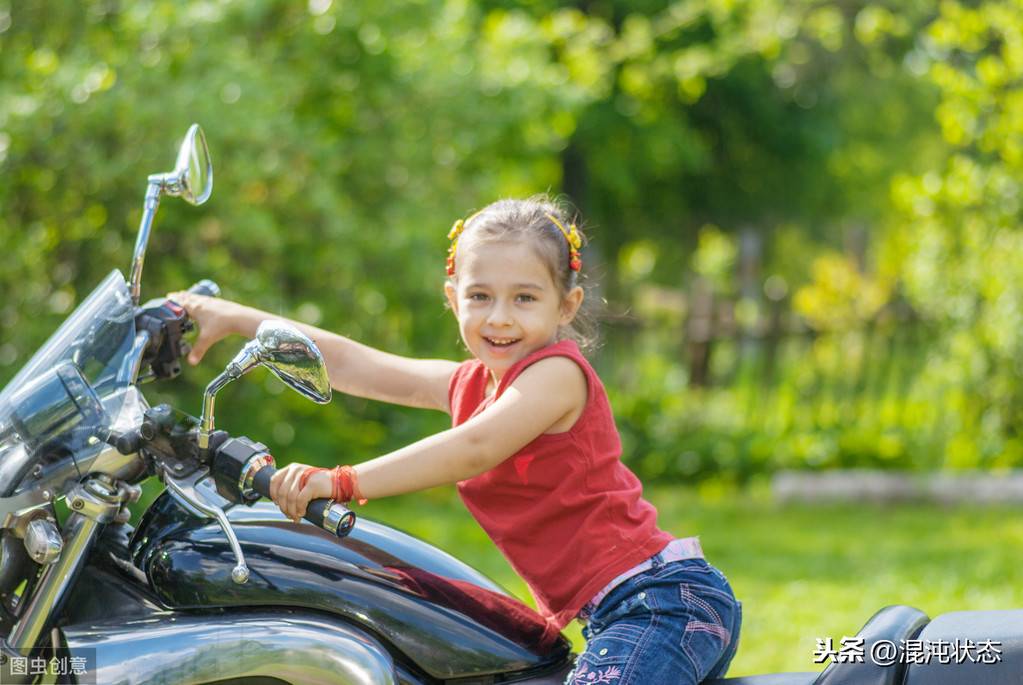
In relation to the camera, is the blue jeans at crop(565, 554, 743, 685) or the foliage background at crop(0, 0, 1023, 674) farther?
the foliage background at crop(0, 0, 1023, 674)

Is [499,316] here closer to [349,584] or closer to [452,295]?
[452,295]

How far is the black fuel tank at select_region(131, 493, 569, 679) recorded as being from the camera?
1.89 metres

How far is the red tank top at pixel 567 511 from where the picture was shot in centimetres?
212

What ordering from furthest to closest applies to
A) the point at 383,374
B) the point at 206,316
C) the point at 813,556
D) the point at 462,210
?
the point at 462,210
the point at 813,556
the point at 383,374
the point at 206,316

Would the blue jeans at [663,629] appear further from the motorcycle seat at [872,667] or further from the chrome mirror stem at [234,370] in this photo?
the chrome mirror stem at [234,370]

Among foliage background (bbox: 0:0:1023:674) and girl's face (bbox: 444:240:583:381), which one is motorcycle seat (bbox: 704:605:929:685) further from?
foliage background (bbox: 0:0:1023:674)

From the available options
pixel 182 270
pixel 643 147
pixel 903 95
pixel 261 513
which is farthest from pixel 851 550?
pixel 903 95

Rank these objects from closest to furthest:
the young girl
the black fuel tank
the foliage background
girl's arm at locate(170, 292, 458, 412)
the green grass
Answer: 1. the black fuel tank
2. the young girl
3. girl's arm at locate(170, 292, 458, 412)
4. the green grass
5. the foliage background

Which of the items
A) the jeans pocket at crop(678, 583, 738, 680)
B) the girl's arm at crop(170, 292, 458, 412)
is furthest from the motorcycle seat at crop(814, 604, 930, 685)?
the girl's arm at crop(170, 292, 458, 412)

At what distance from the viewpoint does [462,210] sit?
7.34 m

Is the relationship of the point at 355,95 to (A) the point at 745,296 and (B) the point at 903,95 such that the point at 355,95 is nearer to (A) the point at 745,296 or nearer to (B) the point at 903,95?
(A) the point at 745,296

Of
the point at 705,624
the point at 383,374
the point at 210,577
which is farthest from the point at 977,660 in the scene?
the point at 383,374

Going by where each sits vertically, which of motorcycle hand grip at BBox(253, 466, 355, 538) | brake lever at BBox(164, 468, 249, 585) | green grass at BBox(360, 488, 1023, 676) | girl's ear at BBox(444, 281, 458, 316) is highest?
green grass at BBox(360, 488, 1023, 676)

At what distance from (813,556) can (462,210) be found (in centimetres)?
286
